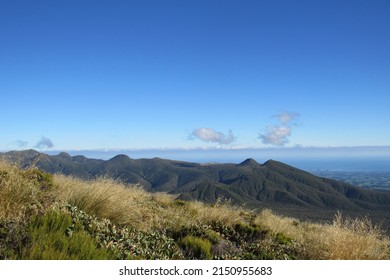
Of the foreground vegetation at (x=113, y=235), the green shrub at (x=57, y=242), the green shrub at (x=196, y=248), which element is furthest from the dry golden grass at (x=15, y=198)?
the green shrub at (x=196, y=248)

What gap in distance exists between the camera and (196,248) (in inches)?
326

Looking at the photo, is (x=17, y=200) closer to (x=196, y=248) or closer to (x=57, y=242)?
(x=57, y=242)

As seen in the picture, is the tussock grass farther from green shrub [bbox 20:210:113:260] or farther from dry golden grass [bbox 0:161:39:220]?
green shrub [bbox 20:210:113:260]

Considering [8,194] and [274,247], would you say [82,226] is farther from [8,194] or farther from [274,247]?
[274,247]

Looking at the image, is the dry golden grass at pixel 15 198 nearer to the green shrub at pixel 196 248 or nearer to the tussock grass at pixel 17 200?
the tussock grass at pixel 17 200

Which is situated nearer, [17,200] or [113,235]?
[17,200]

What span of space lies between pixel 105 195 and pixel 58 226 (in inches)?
124

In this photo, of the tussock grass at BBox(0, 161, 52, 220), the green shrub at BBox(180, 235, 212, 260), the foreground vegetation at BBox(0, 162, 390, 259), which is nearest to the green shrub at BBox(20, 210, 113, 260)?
the foreground vegetation at BBox(0, 162, 390, 259)

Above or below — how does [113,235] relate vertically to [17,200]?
A: below

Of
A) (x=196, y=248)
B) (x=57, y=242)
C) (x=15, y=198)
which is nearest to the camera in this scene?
(x=57, y=242)

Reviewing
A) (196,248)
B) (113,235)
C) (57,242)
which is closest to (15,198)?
(57,242)

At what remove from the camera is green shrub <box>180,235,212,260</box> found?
801 centimetres
